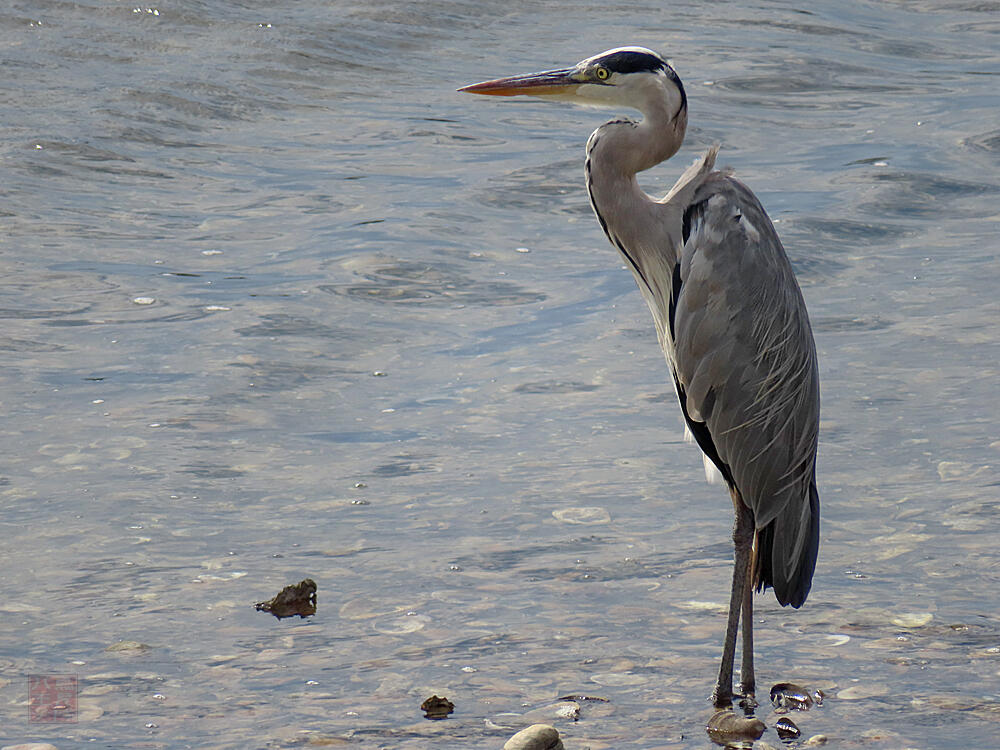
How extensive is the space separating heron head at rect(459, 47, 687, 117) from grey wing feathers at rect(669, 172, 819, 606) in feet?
1.06

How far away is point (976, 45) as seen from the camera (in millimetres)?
15055

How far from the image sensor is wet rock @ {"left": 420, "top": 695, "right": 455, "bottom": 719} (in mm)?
3934

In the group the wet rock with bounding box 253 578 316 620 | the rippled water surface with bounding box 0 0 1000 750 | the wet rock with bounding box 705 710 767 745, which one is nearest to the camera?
the wet rock with bounding box 705 710 767 745

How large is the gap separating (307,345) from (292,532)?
2034 mm

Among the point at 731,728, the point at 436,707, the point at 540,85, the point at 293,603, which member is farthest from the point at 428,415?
the point at 731,728

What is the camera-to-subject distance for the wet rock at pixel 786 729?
12.7 ft

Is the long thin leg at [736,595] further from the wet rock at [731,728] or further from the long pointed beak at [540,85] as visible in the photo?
the long pointed beak at [540,85]

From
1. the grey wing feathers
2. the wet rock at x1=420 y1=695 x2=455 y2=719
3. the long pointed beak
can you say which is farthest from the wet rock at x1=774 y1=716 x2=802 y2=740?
the long pointed beak

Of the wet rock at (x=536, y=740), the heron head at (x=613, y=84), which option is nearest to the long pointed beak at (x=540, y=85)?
the heron head at (x=613, y=84)

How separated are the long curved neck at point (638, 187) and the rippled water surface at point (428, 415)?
1.13m

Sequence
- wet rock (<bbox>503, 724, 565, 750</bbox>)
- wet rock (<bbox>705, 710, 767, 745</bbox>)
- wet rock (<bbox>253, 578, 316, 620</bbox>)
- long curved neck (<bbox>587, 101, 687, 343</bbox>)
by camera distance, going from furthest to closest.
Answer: wet rock (<bbox>253, 578, 316, 620</bbox>) < long curved neck (<bbox>587, 101, 687, 343</bbox>) < wet rock (<bbox>705, 710, 767, 745</bbox>) < wet rock (<bbox>503, 724, 565, 750</bbox>)

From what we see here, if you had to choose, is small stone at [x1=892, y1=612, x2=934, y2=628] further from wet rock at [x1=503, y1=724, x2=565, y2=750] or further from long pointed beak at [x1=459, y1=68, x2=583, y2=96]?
long pointed beak at [x1=459, y1=68, x2=583, y2=96]

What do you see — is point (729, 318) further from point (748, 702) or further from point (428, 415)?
point (428, 415)

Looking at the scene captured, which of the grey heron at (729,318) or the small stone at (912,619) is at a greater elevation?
the grey heron at (729,318)
